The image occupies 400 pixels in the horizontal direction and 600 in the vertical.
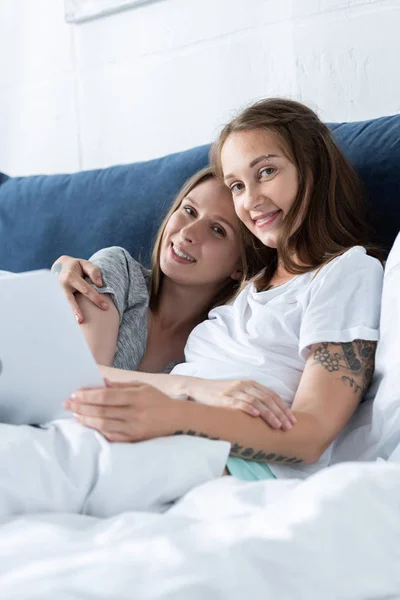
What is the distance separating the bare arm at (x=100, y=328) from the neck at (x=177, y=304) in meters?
0.16

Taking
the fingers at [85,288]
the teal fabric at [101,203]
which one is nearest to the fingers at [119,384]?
the fingers at [85,288]

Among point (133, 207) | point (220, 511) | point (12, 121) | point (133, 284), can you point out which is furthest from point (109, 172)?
point (220, 511)

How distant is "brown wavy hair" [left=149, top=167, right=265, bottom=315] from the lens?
1.75 meters

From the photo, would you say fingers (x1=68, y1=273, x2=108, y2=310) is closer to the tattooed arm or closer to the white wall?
the tattooed arm

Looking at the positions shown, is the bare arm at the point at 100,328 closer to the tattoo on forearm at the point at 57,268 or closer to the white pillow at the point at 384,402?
the tattoo on forearm at the point at 57,268

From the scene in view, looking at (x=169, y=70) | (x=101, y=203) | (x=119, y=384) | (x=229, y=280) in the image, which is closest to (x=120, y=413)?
(x=119, y=384)

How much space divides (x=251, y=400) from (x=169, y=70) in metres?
1.38

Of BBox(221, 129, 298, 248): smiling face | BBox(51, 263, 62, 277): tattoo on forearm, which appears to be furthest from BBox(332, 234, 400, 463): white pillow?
BBox(51, 263, 62, 277): tattoo on forearm

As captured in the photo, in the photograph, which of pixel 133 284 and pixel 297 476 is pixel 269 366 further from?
pixel 133 284

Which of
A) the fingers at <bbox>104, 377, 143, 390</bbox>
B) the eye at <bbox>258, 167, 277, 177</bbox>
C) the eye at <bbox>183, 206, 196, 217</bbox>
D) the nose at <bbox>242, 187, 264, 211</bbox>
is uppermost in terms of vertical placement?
the eye at <bbox>258, 167, 277, 177</bbox>

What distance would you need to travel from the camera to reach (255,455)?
4.06ft

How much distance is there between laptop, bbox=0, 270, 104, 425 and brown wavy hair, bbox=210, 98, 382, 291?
623 millimetres

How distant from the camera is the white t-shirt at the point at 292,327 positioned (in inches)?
54.0

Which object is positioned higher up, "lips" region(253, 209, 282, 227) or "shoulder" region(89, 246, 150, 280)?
"lips" region(253, 209, 282, 227)
